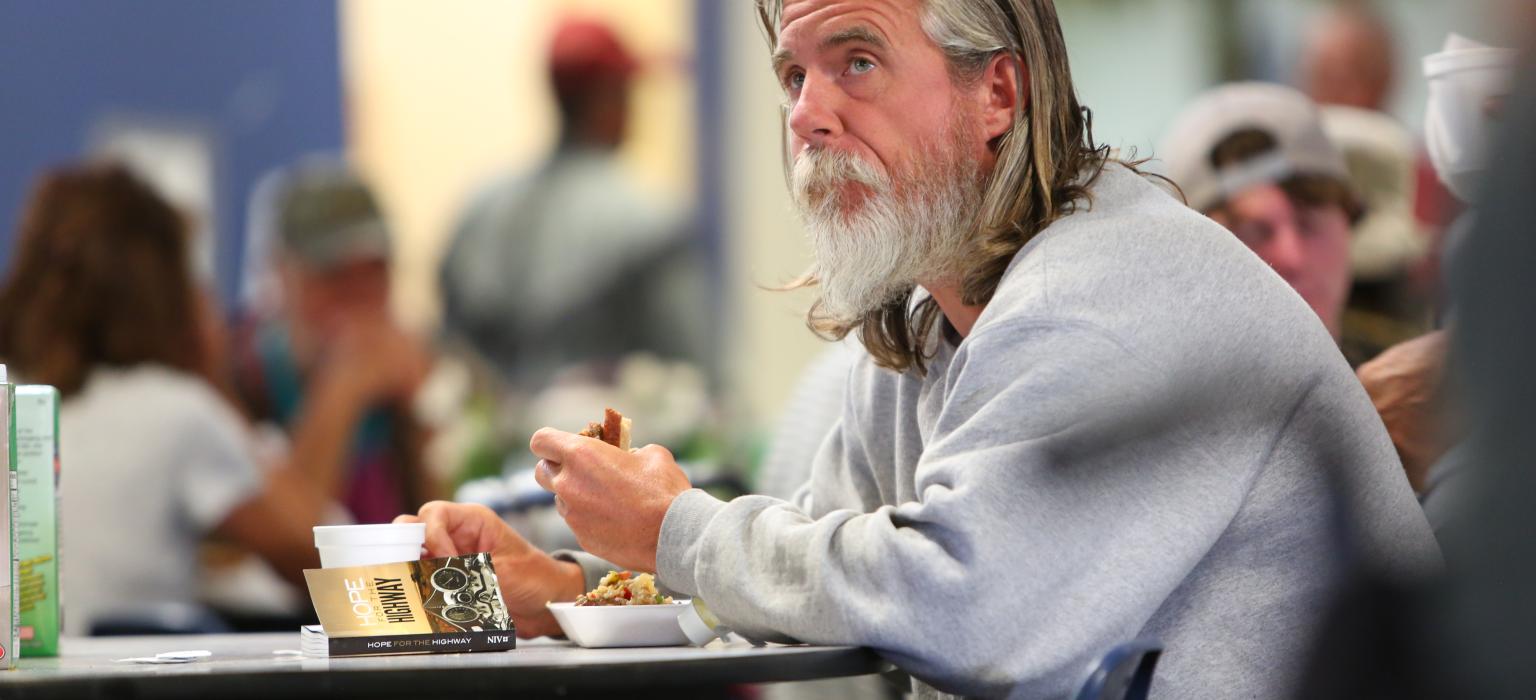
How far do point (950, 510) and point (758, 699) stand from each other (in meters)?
1.15

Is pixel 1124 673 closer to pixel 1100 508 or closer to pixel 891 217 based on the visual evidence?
pixel 1100 508

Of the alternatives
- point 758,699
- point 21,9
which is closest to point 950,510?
point 758,699

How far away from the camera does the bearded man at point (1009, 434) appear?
145 centimetres

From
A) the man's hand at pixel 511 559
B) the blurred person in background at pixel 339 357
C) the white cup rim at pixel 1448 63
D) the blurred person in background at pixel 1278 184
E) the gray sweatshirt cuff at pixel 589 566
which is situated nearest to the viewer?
the white cup rim at pixel 1448 63

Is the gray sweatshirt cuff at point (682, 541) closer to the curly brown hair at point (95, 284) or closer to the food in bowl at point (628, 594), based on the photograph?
the food in bowl at point (628, 594)

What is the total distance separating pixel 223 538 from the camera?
3.99 meters

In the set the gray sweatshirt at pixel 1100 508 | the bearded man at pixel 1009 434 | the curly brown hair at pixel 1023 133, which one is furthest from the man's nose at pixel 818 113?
the gray sweatshirt at pixel 1100 508

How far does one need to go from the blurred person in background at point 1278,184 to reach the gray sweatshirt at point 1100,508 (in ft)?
4.13

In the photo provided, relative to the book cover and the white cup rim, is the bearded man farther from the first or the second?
the white cup rim

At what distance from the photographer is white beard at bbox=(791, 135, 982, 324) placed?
1786mm

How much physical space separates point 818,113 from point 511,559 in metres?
0.55

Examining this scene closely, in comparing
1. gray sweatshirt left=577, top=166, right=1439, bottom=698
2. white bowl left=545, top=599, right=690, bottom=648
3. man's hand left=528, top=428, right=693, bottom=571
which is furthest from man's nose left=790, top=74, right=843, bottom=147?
white bowl left=545, top=599, right=690, bottom=648

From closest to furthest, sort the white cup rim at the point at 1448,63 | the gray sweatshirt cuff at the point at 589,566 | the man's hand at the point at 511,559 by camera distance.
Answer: the white cup rim at the point at 1448,63
the man's hand at the point at 511,559
the gray sweatshirt cuff at the point at 589,566

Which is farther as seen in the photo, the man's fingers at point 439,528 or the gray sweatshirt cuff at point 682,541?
the man's fingers at point 439,528
